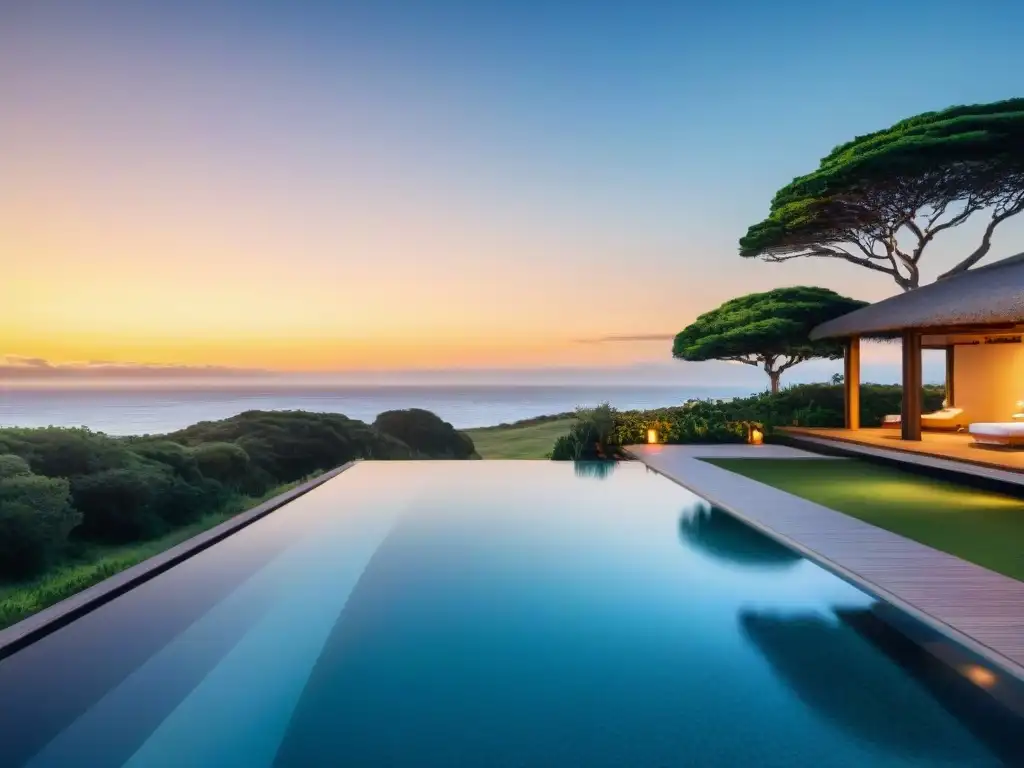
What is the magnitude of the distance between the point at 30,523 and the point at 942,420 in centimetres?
1674

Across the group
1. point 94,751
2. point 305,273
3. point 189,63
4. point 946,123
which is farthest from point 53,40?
point 946,123

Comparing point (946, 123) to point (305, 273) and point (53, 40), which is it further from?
point (53, 40)

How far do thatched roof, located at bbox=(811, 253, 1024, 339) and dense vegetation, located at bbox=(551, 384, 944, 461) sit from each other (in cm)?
242

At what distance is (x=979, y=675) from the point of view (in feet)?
11.9

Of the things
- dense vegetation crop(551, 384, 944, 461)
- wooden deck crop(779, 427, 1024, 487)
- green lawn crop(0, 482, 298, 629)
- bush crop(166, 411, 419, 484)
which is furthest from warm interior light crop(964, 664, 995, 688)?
dense vegetation crop(551, 384, 944, 461)

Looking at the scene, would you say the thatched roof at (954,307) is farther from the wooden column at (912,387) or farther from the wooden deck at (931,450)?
the wooden deck at (931,450)

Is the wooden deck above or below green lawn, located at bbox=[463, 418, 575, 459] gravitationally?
above

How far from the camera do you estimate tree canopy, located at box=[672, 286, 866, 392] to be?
687 inches

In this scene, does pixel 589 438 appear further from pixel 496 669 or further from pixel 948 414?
pixel 496 669

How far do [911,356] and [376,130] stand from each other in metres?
11.8

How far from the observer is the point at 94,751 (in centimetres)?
316

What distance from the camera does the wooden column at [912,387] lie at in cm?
1348

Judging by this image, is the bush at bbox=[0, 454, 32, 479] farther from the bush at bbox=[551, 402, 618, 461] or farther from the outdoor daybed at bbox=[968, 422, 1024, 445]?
the outdoor daybed at bbox=[968, 422, 1024, 445]

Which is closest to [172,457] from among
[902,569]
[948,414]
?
[902,569]
